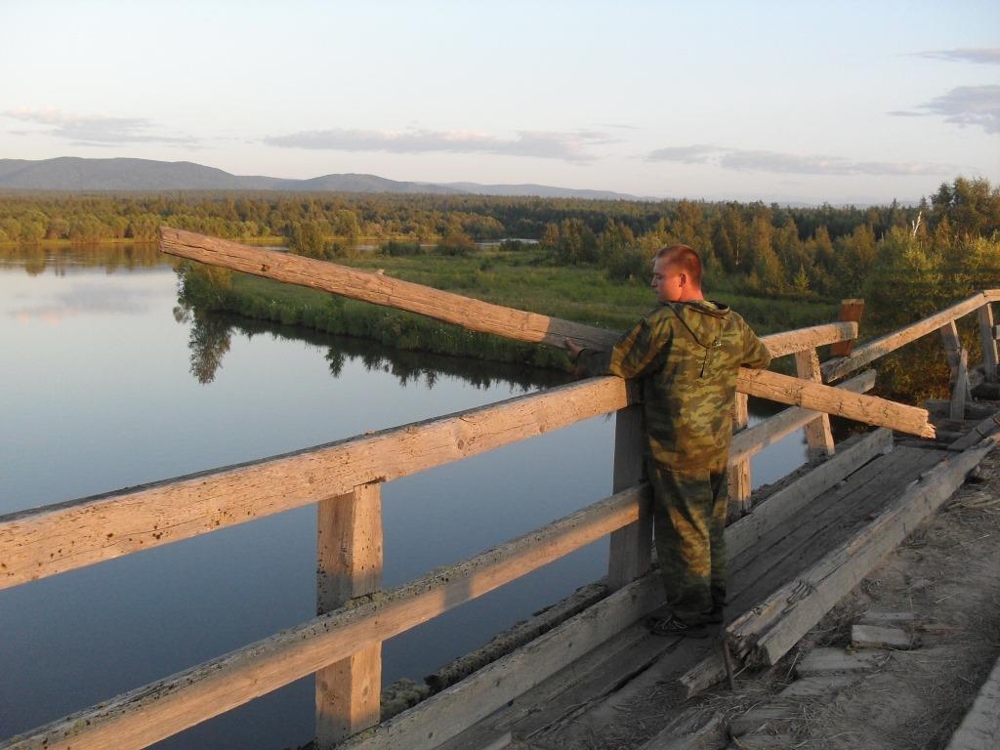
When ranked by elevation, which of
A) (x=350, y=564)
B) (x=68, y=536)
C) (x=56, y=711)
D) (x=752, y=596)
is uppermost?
(x=68, y=536)

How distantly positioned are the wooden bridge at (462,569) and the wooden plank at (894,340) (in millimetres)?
1020

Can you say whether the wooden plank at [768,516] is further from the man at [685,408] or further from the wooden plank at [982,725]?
the wooden plank at [982,725]

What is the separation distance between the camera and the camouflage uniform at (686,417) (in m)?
3.49

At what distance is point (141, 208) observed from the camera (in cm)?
10325

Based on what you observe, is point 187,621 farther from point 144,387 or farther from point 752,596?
point 144,387

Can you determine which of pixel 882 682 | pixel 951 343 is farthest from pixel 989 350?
pixel 882 682

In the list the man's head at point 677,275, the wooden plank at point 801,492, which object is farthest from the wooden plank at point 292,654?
the wooden plank at point 801,492

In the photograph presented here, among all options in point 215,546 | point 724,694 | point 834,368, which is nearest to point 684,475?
point 724,694

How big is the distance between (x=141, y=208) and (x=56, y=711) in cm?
10287

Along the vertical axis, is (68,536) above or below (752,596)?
above

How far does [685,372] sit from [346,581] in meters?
1.50

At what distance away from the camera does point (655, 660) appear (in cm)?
356

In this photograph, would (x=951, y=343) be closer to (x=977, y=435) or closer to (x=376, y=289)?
(x=977, y=435)

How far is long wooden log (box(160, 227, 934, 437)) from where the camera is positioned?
286cm
